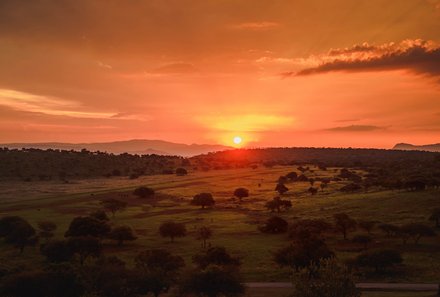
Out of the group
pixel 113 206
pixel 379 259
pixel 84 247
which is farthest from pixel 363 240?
pixel 113 206

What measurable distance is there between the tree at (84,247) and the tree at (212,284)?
22130 mm

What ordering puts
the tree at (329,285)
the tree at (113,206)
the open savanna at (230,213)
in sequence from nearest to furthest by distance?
the tree at (329,285), the open savanna at (230,213), the tree at (113,206)

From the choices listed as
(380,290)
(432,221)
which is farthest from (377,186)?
(380,290)

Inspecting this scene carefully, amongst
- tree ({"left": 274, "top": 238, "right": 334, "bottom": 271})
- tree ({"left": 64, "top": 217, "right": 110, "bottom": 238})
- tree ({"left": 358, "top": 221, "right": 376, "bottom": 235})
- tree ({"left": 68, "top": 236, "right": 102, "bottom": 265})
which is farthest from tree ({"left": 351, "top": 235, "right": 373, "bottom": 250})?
tree ({"left": 64, "top": 217, "right": 110, "bottom": 238})

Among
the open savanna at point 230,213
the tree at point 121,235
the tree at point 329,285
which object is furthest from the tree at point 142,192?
the tree at point 329,285

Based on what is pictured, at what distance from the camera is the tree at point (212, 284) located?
146 ft

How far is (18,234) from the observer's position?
69.9 metres

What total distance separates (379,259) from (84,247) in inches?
1606

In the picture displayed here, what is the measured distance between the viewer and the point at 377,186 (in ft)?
437

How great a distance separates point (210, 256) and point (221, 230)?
30512 millimetres

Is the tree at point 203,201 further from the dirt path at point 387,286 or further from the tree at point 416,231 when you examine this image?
the dirt path at point 387,286

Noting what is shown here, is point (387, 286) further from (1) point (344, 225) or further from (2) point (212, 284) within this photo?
(1) point (344, 225)

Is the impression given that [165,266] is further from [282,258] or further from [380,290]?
[380,290]

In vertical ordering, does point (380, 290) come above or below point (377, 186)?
below
